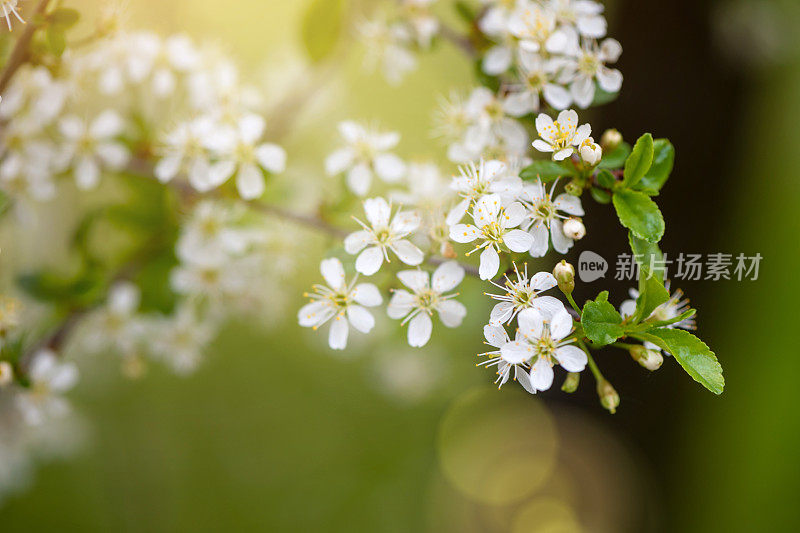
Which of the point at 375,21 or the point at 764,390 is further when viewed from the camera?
the point at 764,390

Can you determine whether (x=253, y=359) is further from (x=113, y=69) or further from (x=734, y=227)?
(x=734, y=227)

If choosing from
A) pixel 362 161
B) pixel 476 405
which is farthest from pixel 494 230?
pixel 476 405

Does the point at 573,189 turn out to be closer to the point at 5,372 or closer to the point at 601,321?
the point at 601,321

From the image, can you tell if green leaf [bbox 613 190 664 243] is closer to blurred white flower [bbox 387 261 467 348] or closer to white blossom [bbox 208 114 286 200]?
blurred white flower [bbox 387 261 467 348]

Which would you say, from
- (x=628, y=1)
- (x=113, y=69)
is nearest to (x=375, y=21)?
(x=113, y=69)

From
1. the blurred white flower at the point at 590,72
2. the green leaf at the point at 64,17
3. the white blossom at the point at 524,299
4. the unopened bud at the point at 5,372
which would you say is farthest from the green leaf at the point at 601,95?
the unopened bud at the point at 5,372
